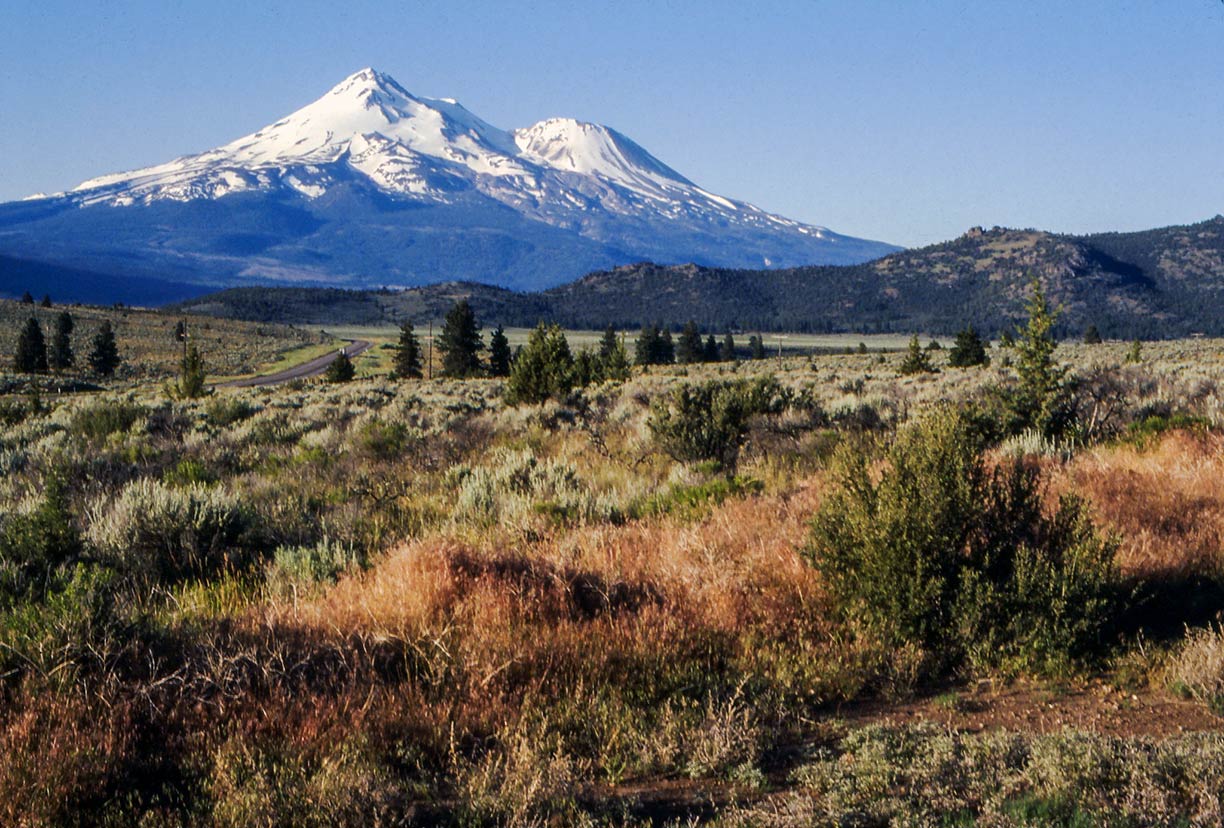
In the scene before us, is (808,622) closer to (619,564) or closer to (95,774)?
(619,564)

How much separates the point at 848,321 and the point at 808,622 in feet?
571

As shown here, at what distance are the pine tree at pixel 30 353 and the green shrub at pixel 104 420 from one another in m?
50.7

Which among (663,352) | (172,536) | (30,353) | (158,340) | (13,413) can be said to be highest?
(158,340)

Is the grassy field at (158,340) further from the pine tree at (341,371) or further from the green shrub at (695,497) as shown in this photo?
the green shrub at (695,497)

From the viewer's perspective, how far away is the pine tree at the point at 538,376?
1936 cm

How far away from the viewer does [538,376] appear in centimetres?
1969

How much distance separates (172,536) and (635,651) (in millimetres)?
3869

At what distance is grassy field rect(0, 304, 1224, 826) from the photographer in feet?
10.9

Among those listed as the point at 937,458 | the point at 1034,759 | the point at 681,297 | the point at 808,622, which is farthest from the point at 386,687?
the point at 681,297

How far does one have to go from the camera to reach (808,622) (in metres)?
5.12

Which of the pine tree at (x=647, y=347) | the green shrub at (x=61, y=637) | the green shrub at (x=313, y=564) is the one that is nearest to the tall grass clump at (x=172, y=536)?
the green shrub at (x=313, y=564)

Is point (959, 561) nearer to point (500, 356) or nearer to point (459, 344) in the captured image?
point (500, 356)

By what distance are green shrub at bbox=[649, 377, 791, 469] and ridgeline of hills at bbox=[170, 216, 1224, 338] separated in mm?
125695

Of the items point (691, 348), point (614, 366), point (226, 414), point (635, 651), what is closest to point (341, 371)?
point (614, 366)
